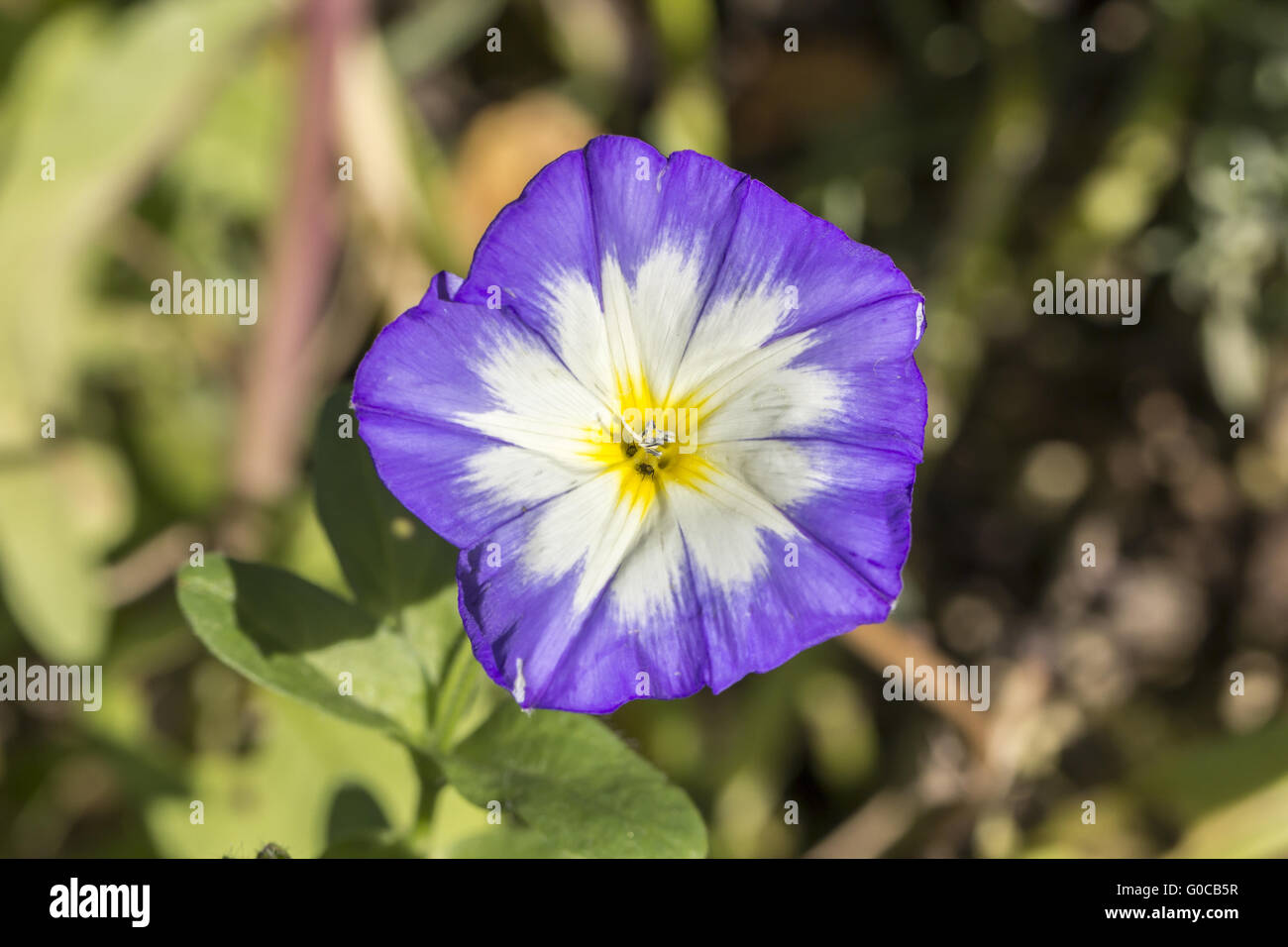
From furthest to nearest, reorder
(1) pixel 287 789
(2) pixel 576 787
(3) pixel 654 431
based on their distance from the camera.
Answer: (1) pixel 287 789 < (3) pixel 654 431 < (2) pixel 576 787

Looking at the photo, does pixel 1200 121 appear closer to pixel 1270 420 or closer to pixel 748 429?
pixel 1270 420

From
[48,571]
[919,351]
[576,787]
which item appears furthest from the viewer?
[919,351]

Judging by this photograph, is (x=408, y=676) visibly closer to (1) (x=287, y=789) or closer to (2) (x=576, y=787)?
(2) (x=576, y=787)

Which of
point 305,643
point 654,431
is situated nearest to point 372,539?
point 305,643

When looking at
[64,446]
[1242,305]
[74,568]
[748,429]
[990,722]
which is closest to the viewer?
[748,429]
